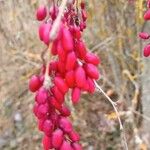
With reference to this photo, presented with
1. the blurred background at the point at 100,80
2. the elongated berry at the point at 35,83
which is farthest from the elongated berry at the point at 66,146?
the blurred background at the point at 100,80

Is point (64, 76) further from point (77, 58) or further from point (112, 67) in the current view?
point (112, 67)

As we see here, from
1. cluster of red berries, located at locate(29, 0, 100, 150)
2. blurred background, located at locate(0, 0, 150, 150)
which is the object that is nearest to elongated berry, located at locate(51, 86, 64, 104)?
cluster of red berries, located at locate(29, 0, 100, 150)

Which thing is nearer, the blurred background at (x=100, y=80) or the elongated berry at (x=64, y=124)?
the elongated berry at (x=64, y=124)

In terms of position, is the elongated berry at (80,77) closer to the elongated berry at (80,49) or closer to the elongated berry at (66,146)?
the elongated berry at (80,49)

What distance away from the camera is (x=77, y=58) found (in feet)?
2.74

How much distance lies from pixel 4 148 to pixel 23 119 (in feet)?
1.11

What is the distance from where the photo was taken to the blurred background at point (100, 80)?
320 centimetres

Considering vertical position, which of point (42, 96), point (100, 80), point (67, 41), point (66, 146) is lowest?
point (100, 80)

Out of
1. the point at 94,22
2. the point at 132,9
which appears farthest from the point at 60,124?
the point at 94,22

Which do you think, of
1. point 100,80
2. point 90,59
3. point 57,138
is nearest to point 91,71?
point 90,59

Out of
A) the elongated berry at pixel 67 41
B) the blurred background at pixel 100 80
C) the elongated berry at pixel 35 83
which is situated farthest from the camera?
the blurred background at pixel 100 80

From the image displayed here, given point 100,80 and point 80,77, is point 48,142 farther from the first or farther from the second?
point 100,80

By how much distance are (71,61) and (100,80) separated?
315 cm

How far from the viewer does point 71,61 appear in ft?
2.67
